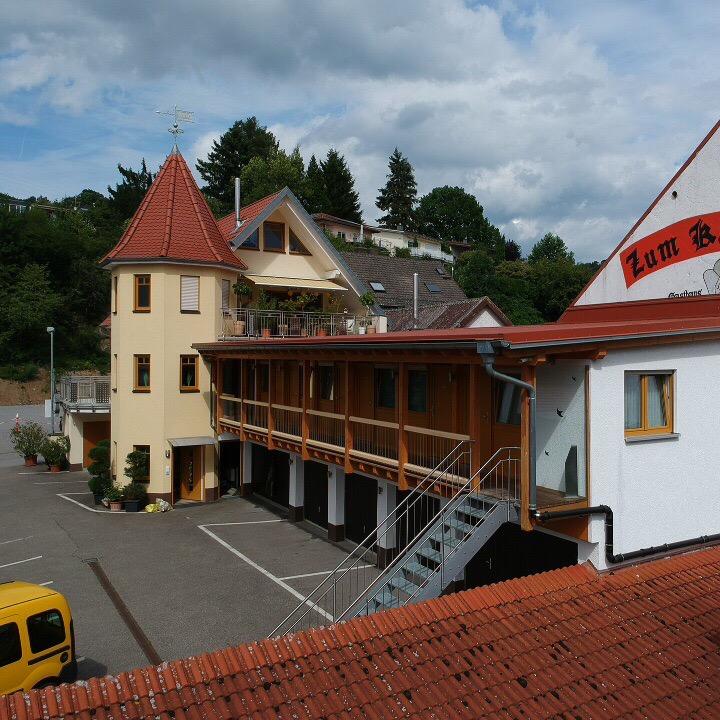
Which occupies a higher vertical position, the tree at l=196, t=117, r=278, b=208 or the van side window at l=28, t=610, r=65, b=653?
the tree at l=196, t=117, r=278, b=208

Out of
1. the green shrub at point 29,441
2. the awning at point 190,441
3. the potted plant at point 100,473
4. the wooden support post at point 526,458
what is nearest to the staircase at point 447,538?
the wooden support post at point 526,458

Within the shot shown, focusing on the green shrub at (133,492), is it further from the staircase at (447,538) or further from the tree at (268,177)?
the tree at (268,177)

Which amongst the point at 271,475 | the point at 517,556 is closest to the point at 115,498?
the point at 271,475

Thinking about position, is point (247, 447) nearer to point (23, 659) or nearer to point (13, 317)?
point (23, 659)

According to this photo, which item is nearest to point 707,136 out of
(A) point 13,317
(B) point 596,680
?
(B) point 596,680

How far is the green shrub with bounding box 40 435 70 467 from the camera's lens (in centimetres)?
3203

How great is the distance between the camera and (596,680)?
707cm

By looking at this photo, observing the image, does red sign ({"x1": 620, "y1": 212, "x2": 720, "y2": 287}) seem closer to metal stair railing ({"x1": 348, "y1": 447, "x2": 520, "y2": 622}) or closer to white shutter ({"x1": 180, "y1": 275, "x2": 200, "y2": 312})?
metal stair railing ({"x1": 348, "y1": 447, "x2": 520, "y2": 622})

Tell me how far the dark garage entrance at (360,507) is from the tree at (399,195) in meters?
86.7

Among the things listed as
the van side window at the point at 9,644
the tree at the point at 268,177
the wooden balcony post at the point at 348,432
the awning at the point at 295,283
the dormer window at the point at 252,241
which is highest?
the tree at the point at 268,177

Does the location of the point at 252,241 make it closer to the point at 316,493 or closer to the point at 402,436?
the point at 316,493

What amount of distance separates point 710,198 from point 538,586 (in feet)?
40.9

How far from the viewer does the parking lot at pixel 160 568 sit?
45.0 feet

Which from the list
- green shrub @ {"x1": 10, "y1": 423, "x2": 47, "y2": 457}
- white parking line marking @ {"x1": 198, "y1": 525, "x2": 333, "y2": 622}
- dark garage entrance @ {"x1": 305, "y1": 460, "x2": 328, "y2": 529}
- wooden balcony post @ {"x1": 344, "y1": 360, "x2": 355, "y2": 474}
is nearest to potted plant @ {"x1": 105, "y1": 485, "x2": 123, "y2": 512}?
white parking line marking @ {"x1": 198, "y1": 525, "x2": 333, "y2": 622}
